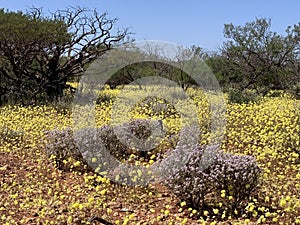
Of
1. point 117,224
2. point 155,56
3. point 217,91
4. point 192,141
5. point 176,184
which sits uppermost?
point 155,56

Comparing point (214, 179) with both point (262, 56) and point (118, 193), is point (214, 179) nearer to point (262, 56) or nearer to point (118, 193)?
point (118, 193)

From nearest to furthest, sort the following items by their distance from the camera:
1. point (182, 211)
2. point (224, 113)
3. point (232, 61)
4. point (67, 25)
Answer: point (182, 211)
point (224, 113)
point (67, 25)
point (232, 61)

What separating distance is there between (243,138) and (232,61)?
12.1 meters

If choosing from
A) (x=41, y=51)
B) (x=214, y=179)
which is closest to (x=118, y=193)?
(x=214, y=179)

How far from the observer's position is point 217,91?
1514 centimetres

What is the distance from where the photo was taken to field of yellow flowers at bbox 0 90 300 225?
388 cm

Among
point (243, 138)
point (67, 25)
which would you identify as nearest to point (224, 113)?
point (243, 138)

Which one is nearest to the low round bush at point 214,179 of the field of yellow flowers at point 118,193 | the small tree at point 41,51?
the field of yellow flowers at point 118,193

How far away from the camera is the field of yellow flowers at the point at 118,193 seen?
3.88 metres

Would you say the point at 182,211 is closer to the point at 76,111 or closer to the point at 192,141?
the point at 192,141

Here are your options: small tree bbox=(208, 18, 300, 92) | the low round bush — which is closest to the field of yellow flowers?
the low round bush

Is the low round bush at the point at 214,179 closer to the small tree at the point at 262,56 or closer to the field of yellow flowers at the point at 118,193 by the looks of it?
the field of yellow flowers at the point at 118,193

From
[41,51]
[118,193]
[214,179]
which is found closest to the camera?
[214,179]

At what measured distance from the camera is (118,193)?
15.5ft
